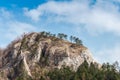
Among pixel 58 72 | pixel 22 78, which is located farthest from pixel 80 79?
pixel 22 78

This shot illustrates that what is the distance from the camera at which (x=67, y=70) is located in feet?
650

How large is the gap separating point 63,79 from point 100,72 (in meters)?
18.2

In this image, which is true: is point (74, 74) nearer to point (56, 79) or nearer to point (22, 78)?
point (56, 79)

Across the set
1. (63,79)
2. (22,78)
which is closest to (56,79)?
(63,79)

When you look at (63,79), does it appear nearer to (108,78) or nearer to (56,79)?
(56,79)

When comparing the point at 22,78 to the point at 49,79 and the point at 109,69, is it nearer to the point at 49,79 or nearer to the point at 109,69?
the point at 49,79

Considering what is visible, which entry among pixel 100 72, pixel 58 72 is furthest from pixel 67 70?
pixel 100 72

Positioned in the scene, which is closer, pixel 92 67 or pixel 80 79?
pixel 80 79

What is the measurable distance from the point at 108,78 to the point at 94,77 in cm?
744

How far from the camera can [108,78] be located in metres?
182

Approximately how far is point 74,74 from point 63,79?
5790mm

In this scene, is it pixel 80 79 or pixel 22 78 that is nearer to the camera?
pixel 80 79

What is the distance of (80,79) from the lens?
178 meters

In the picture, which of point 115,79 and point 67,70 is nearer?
point 115,79
